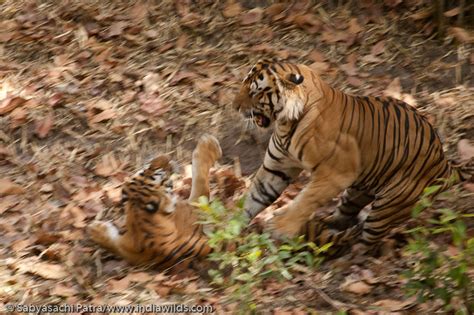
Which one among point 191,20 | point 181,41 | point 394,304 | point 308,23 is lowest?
point 394,304

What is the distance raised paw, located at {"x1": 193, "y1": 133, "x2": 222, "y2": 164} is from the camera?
505 cm

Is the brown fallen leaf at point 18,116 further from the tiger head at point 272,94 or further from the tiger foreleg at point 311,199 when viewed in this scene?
the tiger foreleg at point 311,199

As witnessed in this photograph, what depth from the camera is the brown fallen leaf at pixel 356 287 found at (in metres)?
4.10

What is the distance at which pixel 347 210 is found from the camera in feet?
16.2

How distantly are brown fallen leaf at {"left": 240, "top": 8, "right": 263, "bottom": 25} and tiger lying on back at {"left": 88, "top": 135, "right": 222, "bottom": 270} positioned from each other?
2.28 meters

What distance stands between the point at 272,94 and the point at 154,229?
3.29ft

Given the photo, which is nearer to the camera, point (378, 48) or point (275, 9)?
point (378, 48)

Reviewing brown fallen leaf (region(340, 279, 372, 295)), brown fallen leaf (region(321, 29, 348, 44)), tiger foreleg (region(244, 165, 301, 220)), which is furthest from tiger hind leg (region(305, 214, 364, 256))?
brown fallen leaf (region(321, 29, 348, 44))

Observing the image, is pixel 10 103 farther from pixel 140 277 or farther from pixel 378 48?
pixel 378 48

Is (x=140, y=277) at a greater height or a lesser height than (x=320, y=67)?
lesser

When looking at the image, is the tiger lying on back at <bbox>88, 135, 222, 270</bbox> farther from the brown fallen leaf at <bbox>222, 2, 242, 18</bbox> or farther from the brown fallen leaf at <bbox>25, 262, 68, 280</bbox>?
the brown fallen leaf at <bbox>222, 2, 242, 18</bbox>

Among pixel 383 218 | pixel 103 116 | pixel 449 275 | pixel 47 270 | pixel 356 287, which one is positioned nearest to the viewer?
pixel 449 275

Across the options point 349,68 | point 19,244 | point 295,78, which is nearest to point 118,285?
point 19,244

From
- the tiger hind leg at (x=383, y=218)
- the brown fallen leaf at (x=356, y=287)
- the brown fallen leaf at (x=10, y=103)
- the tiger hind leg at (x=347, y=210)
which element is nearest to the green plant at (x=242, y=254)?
the brown fallen leaf at (x=356, y=287)
